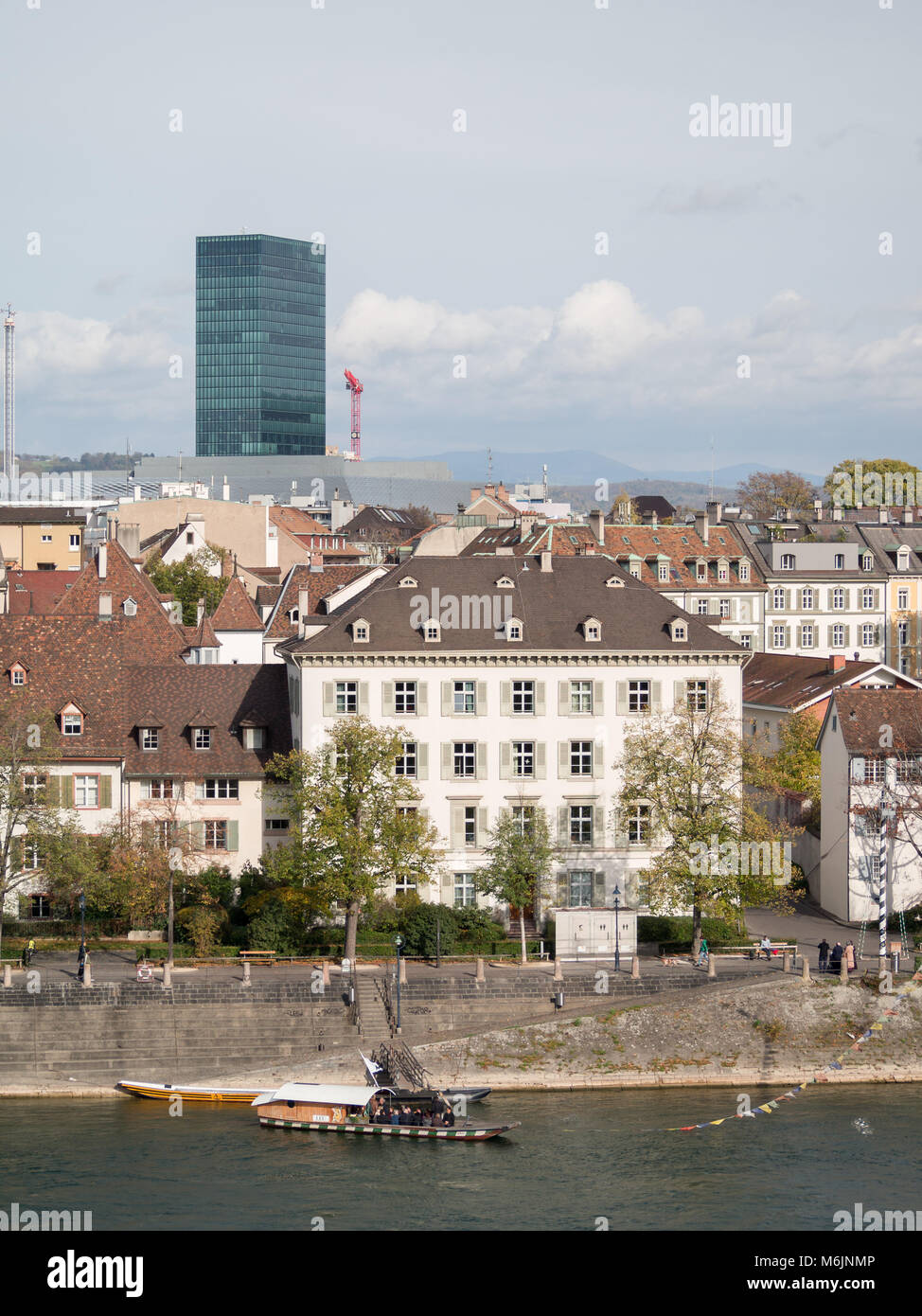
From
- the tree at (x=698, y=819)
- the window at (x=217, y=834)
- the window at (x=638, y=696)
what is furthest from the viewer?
the window at (x=217, y=834)

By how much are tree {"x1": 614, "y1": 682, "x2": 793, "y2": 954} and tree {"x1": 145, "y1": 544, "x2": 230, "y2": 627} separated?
57824mm

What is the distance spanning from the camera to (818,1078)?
63.5m

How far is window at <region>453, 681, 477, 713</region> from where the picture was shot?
240ft

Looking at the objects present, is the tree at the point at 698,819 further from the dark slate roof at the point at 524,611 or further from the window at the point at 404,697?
the window at the point at 404,697

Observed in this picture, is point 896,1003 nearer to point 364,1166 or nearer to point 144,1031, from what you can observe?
point 364,1166

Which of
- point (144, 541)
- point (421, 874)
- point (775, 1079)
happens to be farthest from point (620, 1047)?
point (144, 541)

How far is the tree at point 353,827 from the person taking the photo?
2618 inches

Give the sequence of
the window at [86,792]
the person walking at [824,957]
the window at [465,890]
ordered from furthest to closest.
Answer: the window at [86,792] → the window at [465,890] → the person walking at [824,957]

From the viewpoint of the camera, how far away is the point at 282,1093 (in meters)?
58.2

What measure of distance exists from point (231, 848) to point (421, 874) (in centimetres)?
1035

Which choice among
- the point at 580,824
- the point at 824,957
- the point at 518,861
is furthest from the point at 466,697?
the point at 824,957

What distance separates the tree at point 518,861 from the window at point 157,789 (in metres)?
13.4

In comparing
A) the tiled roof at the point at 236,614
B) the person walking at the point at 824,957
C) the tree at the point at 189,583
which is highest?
the tree at the point at 189,583

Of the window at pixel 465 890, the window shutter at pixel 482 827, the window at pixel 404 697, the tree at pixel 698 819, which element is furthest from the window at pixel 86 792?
the tree at pixel 698 819
